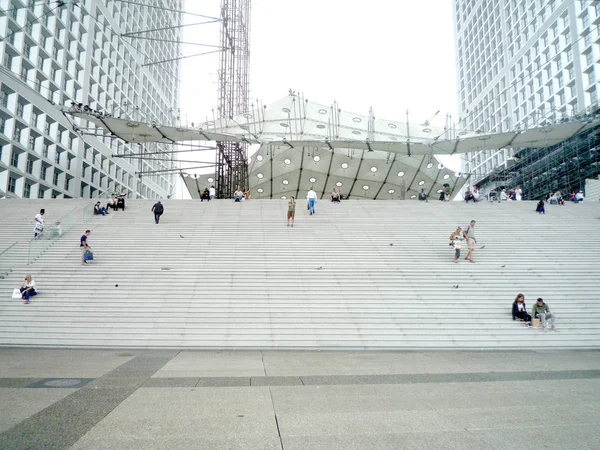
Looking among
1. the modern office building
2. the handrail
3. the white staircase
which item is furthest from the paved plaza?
the modern office building

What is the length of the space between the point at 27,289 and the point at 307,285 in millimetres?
7724

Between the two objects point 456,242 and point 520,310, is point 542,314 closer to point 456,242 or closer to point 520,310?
point 520,310

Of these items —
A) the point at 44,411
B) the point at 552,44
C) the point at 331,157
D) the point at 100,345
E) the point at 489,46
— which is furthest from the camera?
the point at 489,46

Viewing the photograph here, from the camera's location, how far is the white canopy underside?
29.4 meters

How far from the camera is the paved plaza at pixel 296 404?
423 cm

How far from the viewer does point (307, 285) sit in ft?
44.1

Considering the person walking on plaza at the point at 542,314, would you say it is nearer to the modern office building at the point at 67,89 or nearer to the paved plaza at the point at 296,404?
the paved plaza at the point at 296,404

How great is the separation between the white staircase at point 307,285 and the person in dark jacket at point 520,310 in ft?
0.93

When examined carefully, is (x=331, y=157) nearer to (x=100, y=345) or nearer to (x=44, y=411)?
(x=100, y=345)

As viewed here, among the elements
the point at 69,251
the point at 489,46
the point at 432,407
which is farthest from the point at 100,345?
the point at 489,46

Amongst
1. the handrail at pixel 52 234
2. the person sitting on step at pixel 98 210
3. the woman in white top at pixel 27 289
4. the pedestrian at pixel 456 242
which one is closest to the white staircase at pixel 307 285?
the woman in white top at pixel 27 289

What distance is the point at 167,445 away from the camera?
4.04 meters

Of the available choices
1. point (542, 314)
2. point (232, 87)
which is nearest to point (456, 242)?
point (542, 314)

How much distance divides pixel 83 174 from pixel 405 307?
3734 centimetres
